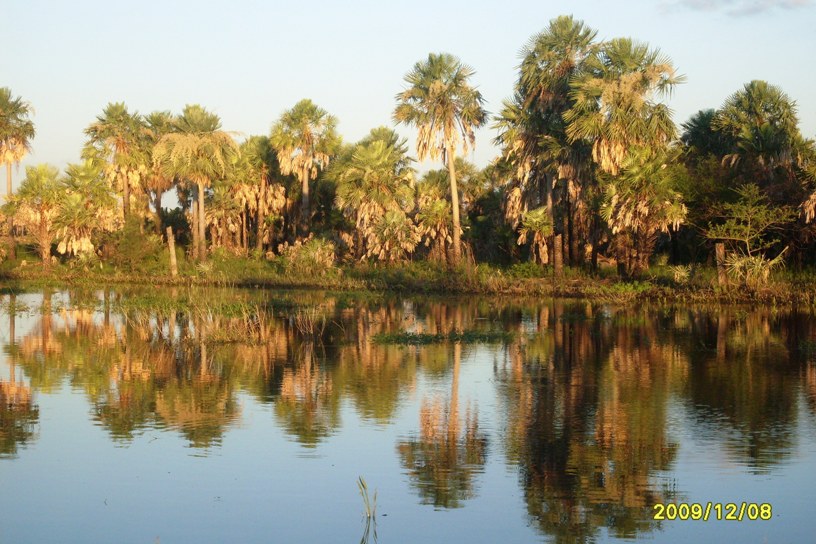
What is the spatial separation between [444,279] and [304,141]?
1945cm

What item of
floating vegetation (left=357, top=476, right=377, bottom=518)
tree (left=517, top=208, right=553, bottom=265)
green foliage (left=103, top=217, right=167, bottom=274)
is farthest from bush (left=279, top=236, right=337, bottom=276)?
floating vegetation (left=357, top=476, right=377, bottom=518)

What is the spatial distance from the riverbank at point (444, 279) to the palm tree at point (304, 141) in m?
7.08

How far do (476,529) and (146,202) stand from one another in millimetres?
58459

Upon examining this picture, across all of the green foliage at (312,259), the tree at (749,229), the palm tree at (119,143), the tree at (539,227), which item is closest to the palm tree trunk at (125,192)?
the palm tree at (119,143)

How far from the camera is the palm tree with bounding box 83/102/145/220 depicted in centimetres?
5859

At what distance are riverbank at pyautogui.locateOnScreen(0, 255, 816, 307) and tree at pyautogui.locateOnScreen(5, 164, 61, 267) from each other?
1857mm

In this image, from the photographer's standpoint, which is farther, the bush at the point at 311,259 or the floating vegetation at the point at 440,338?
the bush at the point at 311,259

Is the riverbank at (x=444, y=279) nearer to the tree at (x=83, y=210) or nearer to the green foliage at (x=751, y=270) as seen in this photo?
the green foliage at (x=751, y=270)

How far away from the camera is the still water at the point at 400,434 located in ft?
32.7

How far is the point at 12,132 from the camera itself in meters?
62.3

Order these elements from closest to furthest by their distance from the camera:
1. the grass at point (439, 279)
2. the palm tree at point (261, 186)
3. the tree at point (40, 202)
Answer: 1. the grass at point (439, 279)
2. the tree at point (40, 202)
3. the palm tree at point (261, 186)

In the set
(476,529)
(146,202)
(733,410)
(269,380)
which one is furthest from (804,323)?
(146,202)

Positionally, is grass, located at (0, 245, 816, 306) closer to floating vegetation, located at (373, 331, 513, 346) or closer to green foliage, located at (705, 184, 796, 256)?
green foliage, located at (705, 184, 796, 256)
